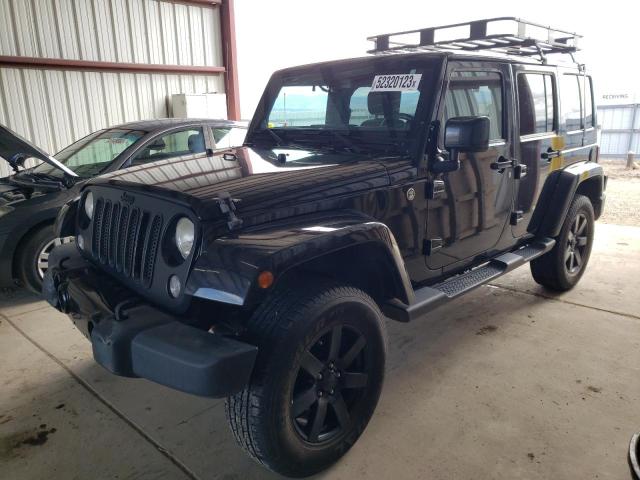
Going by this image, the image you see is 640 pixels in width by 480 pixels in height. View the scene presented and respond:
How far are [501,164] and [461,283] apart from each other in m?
0.83

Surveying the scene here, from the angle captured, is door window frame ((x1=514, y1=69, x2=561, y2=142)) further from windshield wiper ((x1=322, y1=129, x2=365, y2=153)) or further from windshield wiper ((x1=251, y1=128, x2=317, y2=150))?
windshield wiper ((x1=251, y1=128, x2=317, y2=150))

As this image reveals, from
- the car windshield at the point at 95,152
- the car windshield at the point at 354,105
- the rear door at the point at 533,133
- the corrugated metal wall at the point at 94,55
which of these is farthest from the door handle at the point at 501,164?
the corrugated metal wall at the point at 94,55

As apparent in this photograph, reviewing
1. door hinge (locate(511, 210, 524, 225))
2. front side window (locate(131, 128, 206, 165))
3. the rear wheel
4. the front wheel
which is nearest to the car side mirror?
the front wheel

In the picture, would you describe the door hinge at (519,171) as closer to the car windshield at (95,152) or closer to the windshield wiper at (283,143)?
the windshield wiper at (283,143)

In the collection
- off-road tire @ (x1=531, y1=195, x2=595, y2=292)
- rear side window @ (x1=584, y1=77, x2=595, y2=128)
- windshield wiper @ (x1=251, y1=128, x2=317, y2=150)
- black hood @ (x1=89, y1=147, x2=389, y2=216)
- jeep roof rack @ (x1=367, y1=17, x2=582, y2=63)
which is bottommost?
off-road tire @ (x1=531, y1=195, x2=595, y2=292)

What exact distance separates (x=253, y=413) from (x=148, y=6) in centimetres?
827

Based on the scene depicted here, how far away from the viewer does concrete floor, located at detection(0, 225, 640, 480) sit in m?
2.31

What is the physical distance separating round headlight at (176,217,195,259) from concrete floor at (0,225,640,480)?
1042mm

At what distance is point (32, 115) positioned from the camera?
7.47m

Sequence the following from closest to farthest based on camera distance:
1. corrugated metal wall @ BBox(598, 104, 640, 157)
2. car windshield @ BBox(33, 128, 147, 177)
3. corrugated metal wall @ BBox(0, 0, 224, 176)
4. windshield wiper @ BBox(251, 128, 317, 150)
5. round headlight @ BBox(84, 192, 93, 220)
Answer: round headlight @ BBox(84, 192, 93, 220), windshield wiper @ BBox(251, 128, 317, 150), car windshield @ BBox(33, 128, 147, 177), corrugated metal wall @ BBox(0, 0, 224, 176), corrugated metal wall @ BBox(598, 104, 640, 157)

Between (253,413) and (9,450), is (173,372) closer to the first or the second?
(253,413)

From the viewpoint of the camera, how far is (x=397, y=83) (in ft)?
9.23

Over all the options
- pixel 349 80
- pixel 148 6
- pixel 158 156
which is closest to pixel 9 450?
pixel 349 80

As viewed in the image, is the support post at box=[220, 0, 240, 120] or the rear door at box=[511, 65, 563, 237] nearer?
the rear door at box=[511, 65, 563, 237]
